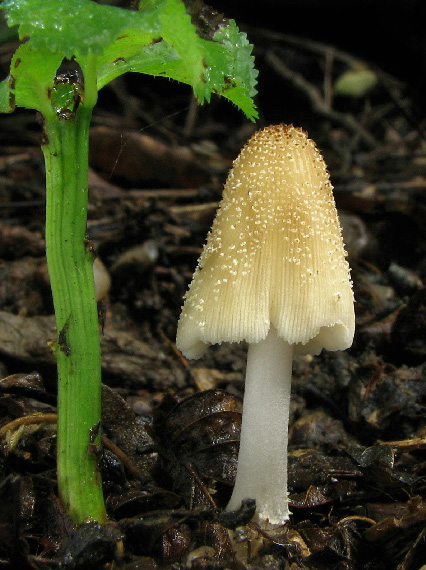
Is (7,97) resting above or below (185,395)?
above

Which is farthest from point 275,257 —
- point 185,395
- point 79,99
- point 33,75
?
point 185,395

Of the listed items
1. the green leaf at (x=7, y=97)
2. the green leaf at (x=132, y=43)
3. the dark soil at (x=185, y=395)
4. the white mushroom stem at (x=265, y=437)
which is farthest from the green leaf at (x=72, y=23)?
the white mushroom stem at (x=265, y=437)

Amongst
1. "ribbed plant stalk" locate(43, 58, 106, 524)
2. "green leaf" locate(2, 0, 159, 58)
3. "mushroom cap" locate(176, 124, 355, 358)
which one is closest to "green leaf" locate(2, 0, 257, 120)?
"green leaf" locate(2, 0, 159, 58)

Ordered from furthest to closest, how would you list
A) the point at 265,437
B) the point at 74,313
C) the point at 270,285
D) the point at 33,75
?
the point at 265,437, the point at 270,285, the point at 74,313, the point at 33,75

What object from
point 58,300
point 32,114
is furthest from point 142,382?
point 32,114

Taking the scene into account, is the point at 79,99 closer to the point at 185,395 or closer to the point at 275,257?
the point at 275,257

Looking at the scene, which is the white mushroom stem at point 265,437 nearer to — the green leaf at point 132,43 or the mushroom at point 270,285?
the mushroom at point 270,285
